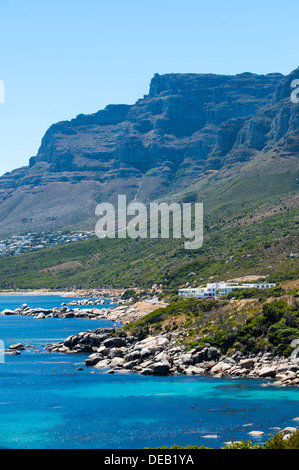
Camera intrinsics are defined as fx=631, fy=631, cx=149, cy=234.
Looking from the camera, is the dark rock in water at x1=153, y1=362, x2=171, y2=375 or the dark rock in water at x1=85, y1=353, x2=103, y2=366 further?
the dark rock in water at x1=85, y1=353, x2=103, y2=366

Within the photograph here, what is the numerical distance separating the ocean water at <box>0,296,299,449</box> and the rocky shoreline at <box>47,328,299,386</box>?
1864mm

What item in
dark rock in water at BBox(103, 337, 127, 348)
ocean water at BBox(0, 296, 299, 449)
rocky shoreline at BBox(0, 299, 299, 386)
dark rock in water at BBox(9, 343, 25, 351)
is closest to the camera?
ocean water at BBox(0, 296, 299, 449)

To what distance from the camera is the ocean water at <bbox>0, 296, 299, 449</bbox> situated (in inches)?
1868

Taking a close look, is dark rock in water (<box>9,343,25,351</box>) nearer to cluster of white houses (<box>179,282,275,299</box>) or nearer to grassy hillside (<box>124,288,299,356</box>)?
grassy hillside (<box>124,288,299,356</box>)

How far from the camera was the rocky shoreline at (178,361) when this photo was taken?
6594cm

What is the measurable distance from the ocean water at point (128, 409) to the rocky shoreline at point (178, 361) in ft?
6.12

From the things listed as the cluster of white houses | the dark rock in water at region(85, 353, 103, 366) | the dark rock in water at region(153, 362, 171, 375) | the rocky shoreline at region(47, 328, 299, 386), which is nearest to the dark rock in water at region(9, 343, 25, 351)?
the rocky shoreline at region(47, 328, 299, 386)

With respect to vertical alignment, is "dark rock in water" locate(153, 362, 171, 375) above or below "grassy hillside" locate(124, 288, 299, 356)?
below

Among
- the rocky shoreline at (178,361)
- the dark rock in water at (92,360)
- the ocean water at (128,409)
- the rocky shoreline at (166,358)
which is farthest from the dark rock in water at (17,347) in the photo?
the dark rock in water at (92,360)

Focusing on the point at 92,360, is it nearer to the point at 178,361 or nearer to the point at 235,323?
the point at 178,361

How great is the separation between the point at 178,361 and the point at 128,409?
16.7 m

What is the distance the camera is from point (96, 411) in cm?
5650

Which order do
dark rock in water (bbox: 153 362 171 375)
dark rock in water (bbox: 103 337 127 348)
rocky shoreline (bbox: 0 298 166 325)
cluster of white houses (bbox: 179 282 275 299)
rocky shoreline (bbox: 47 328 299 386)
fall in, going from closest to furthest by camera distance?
rocky shoreline (bbox: 47 328 299 386), dark rock in water (bbox: 153 362 171 375), dark rock in water (bbox: 103 337 127 348), cluster of white houses (bbox: 179 282 275 299), rocky shoreline (bbox: 0 298 166 325)
